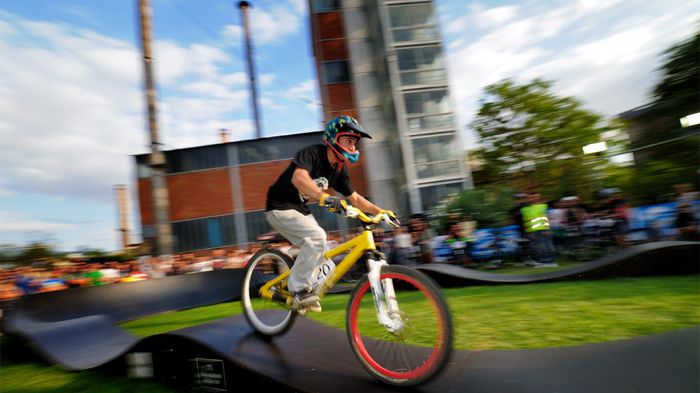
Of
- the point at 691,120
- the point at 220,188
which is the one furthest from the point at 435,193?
the point at 220,188

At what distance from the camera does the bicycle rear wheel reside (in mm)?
4117

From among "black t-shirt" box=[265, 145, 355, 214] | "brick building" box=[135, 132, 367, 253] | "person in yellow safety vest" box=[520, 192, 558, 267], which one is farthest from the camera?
"brick building" box=[135, 132, 367, 253]

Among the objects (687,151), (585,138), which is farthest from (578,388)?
(585,138)

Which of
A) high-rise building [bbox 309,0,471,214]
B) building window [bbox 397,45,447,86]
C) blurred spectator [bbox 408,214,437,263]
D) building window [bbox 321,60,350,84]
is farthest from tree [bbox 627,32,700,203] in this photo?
building window [bbox 321,60,350,84]

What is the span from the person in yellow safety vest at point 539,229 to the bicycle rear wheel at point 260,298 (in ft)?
26.0

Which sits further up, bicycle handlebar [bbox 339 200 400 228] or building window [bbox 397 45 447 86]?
building window [bbox 397 45 447 86]

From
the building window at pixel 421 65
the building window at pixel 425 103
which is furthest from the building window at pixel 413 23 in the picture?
the building window at pixel 425 103

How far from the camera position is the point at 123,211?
149ft

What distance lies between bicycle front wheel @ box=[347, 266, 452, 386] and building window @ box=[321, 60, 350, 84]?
90.1ft

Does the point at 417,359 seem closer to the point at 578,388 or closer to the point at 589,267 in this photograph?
the point at 578,388

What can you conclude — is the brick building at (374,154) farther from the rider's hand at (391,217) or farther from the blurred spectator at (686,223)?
the rider's hand at (391,217)

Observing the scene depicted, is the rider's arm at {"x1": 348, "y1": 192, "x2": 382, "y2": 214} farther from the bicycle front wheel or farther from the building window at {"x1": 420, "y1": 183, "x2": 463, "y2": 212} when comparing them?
the building window at {"x1": 420, "y1": 183, "x2": 463, "y2": 212}

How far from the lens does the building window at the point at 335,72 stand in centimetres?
2900

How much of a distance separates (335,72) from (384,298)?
28.0 m
